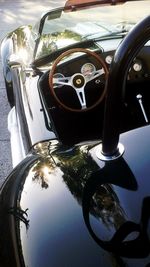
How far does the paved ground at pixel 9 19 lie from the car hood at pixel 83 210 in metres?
1.77

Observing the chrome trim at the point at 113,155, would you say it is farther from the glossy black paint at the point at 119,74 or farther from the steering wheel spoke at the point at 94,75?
the steering wheel spoke at the point at 94,75

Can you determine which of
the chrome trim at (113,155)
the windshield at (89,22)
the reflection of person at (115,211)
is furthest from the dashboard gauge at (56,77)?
the reflection of person at (115,211)

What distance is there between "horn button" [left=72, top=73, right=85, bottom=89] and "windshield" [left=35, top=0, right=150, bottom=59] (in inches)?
19.5

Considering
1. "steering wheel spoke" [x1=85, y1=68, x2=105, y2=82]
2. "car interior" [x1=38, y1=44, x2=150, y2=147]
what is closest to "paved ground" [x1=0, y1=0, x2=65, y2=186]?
"car interior" [x1=38, y1=44, x2=150, y2=147]

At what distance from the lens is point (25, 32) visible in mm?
4066

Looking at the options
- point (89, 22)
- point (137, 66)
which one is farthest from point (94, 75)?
point (89, 22)

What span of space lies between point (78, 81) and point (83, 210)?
1.46m

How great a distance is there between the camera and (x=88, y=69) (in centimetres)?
278

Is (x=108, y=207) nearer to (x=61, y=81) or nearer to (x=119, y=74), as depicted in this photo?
(x=119, y=74)

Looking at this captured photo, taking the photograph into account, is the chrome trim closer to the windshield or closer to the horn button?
the horn button

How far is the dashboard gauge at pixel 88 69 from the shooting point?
9.05 feet

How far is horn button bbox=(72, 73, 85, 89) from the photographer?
8.86ft

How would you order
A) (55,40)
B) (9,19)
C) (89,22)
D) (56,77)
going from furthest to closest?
(9,19), (89,22), (55,40), (56,77)

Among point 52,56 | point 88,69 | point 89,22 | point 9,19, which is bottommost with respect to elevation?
point 88,69
